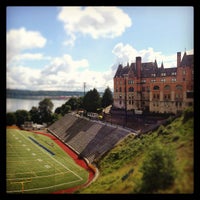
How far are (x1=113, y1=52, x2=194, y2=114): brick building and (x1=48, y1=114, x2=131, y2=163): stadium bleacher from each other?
5.23 feet

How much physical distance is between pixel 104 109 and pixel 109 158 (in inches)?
92.9

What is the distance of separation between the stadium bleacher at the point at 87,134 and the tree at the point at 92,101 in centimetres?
69

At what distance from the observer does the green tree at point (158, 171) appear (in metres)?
7.16

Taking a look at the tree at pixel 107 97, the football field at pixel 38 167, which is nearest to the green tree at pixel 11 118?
the football field at pixel 38 167

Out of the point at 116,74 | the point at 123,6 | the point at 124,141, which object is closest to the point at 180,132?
the point at 124,141

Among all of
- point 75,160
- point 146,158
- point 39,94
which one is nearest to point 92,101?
point 39,94

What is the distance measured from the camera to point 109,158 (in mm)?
9578

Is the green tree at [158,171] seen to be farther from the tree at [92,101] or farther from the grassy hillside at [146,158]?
the tree at [92,101]

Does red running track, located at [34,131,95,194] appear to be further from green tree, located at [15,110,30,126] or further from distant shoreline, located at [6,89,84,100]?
distant shoreline, located at [6,89,84,100]

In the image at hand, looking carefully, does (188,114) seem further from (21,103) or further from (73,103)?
(21,103)

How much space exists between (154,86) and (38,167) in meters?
6.15

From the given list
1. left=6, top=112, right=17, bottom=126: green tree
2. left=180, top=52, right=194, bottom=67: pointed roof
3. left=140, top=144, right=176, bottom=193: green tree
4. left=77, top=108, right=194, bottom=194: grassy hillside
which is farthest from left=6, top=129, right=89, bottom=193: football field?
left=180, top=52, right=194, bottom=67: pointed roof

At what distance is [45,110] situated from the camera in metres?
10.4
